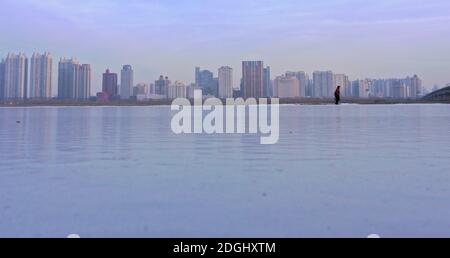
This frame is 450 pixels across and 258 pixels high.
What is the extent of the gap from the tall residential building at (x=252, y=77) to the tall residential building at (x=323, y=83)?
86.0 feet

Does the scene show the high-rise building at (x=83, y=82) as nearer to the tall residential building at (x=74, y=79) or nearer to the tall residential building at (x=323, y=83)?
the tall residential building at (x=74, y=79)

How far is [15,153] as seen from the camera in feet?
29.5

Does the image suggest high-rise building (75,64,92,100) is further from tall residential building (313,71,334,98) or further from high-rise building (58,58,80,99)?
tall residential building (313,71,334,98)

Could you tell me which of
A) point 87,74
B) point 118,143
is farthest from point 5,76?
point 118,143

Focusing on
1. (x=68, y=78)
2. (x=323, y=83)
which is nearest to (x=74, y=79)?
(x=68, y=78)

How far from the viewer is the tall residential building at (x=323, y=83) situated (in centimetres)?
17562

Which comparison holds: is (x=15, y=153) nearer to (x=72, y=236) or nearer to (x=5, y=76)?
(x=72, y=236)

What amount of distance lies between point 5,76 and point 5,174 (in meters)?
173

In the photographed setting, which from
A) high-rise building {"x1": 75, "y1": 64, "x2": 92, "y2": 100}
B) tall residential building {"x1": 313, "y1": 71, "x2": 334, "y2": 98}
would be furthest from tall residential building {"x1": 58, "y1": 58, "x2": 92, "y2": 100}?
tall residential building {"x1": 313, "y1": 71, "x2": 334, "y2": 98}

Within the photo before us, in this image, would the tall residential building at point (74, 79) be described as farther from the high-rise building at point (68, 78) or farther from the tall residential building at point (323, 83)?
the tall residential building at point (323, 83)

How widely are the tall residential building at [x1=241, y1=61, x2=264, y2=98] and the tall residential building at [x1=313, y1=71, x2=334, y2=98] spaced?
2621 centimetres

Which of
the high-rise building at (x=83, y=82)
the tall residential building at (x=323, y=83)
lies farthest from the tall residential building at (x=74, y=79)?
the tall residential building at (x=323, y=83)

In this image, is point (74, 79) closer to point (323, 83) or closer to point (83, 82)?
point (83, 82)
